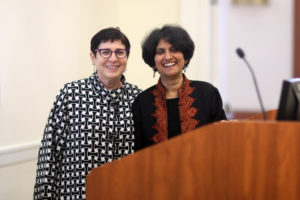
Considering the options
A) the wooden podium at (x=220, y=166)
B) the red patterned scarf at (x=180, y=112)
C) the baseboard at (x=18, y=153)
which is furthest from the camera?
the baseboard at (x=18, y=153)

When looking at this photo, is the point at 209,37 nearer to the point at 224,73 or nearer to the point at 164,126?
the point at 224,73

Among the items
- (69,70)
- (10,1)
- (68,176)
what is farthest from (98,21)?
(68,176)

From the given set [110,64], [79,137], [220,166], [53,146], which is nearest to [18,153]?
[53,146]

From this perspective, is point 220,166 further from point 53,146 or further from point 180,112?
point 53,146

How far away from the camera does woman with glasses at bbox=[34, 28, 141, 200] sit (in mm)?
2125

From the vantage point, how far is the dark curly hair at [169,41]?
7.19 ft

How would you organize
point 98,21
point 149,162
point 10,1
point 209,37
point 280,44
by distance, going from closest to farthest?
point 149,162 → point 10,1 → point 98,21 → point 209,37 → point 280,44

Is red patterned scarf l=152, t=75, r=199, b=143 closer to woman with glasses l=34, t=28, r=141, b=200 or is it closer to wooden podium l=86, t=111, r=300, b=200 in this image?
woman with glasses l=34, t=28, r=141, b=200

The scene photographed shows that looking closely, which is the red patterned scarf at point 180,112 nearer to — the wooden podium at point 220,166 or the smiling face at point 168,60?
the smiling face at point 168,60

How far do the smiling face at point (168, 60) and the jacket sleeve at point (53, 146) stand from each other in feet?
1.42

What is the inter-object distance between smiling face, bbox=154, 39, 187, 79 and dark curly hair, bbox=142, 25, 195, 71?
0.02 m

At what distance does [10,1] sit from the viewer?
9.16 feet

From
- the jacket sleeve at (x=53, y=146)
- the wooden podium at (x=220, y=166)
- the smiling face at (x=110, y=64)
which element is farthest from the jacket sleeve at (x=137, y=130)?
the wooden podium at (x=220, y=166)

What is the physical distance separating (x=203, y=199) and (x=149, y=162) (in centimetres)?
21
